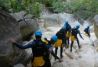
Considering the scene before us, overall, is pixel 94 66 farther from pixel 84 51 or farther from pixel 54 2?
pixel 54 2

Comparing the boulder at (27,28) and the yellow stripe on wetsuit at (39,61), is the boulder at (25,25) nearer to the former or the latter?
the boulder at (27,28)

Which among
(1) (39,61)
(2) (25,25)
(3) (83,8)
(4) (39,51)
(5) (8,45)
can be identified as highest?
(4) (39,51)

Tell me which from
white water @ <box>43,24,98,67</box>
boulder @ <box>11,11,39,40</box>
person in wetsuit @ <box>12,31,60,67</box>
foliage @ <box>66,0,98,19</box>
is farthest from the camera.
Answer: foliage @ <box>66,0,98,19</box>

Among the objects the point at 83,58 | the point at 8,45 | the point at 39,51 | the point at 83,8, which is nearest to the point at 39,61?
the point at 39,51

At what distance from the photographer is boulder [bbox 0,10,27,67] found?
8.09 m

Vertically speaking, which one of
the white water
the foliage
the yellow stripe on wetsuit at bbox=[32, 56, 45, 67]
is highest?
the yellow stripe on wetsuit at bbox=[32, 56, 45, 67]

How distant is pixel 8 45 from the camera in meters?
8.14

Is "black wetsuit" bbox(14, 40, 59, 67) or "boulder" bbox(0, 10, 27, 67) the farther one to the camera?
"boulder" bbox(0, 10, 27, 67)

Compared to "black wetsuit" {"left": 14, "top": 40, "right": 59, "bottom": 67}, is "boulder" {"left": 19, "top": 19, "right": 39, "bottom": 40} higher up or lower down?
lower down

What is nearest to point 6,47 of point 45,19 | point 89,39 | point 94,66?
point 94,66

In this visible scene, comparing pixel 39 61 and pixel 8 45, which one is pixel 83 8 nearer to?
pixel 8 45

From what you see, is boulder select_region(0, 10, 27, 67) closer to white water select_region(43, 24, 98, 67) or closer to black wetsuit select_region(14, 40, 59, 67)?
black wetsuit select_region(14, 40, 59, 67)

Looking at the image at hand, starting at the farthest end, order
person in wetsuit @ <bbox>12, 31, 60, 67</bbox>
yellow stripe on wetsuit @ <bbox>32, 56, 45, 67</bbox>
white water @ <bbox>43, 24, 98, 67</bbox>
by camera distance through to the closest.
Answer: white water @ <bbox>43, 24, 98, 67</bbox> < yellow stripe on wetsuit @ <bbox>32, 56, 45, 67</bbox> < person in wetsuit @ <bbox>12, 31, 60, 67</bbox>

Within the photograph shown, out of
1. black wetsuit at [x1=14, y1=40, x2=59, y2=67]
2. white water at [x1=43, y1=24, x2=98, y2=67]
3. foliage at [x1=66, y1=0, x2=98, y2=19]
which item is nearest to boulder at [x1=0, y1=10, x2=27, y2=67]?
black wetsuit at [x1=14, y1=40, x2=59, y2=67]
